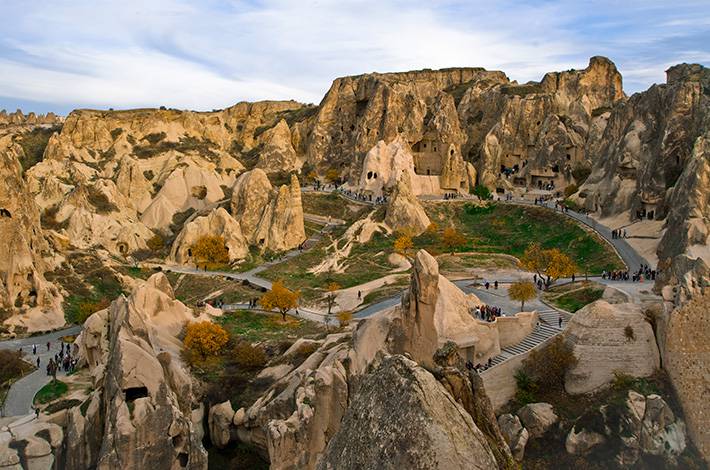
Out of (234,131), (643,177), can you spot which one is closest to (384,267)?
(643,177)

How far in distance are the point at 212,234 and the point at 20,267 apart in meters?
17.8

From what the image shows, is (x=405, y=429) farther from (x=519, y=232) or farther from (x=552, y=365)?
(x=519, y=232)

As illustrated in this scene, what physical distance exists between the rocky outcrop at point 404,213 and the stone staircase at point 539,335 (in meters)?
24.1

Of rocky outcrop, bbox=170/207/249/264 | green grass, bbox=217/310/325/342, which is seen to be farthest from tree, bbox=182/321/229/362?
rocky outcrop, bbox=170/207/249/264

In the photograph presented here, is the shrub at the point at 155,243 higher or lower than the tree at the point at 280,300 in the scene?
lower

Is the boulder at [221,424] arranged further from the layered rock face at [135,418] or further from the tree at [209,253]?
the tree at [209,253]

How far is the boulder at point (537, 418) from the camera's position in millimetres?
24438

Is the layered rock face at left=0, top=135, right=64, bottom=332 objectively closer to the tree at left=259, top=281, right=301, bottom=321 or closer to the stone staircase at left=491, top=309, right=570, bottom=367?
the tree at left=259, top=281, right=301, bottom=321

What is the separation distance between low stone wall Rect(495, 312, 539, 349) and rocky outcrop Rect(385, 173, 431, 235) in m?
25.0

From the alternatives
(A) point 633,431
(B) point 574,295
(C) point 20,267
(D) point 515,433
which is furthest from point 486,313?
(C) point 20,267

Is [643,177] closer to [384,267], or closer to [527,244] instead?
A: [527,244]

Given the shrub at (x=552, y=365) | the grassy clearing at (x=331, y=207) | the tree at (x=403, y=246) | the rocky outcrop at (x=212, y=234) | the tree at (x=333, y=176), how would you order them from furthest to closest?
the tree at (x=333, y=176) → the grassy clearing at (x=331, y=207) → the rocky outcrop at (x=212, y=234) → the tree at (x=403, y=246) → the shrub at (x=552, y=365)

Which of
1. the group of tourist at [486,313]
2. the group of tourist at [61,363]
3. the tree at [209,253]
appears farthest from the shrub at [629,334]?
the tree at [209,253]

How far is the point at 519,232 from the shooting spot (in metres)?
55.2
